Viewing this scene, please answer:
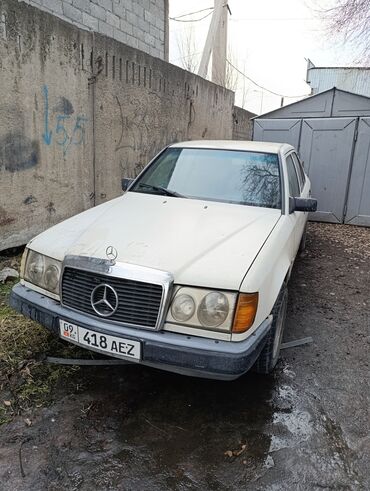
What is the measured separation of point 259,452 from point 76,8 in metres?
6.75

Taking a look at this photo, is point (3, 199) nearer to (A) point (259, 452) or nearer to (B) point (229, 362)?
(B) point (229, 362)

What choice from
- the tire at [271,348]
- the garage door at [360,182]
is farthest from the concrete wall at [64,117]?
the garage door at [360,182]

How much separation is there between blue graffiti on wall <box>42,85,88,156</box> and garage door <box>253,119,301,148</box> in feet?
14.0

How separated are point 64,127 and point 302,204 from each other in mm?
3278

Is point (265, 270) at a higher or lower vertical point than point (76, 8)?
lower

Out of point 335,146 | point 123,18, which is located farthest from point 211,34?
point 335,146

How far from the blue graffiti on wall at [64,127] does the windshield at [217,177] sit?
1.67 meters

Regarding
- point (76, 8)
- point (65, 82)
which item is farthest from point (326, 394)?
point (76, 8)

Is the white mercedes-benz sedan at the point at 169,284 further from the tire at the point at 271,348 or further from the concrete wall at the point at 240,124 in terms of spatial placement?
the concrete wall at the point at 240,124

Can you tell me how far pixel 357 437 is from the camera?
220cm

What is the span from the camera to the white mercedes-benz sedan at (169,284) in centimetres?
203

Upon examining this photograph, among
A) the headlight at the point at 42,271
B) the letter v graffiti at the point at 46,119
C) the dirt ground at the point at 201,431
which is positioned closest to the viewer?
the dirt ground at the point at 201,431

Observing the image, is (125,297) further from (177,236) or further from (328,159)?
(328,159)

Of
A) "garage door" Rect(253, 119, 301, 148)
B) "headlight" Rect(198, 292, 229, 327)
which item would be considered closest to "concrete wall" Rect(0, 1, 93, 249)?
"headlight" Rect(198, 292, 229, 327)
